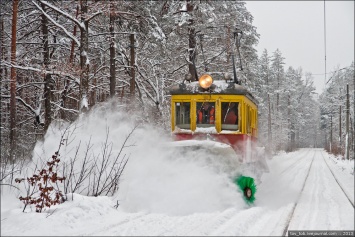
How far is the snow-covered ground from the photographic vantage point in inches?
241

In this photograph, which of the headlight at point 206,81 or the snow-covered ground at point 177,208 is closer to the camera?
the snow-covered ground at point 177,208

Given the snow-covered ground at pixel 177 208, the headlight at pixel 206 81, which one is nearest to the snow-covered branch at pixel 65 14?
the snow-covered ground at pixel 177 208

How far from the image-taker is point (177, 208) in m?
7.52

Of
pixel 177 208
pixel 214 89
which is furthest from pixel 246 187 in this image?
pixel 214 89

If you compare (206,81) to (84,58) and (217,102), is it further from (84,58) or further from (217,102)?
(84,58)

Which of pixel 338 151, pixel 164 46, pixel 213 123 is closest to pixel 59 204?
pixel 213 123

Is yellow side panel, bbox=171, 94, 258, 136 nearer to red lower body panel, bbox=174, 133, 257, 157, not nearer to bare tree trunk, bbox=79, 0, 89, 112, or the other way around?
red lower body panel, bbox=174, 133, 257, 157

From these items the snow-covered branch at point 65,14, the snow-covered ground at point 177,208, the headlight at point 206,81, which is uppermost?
the snow-covered branch at point 65,14

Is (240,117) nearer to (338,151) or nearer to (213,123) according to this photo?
(213,123)

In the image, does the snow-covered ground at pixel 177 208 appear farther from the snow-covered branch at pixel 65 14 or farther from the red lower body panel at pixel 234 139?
the snow-covered branch at pixel 65 14

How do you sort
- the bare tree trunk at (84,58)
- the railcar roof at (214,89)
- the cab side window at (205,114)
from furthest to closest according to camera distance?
the bare tree trunk at (84,58), the cab side window at (205,114), the railcar roof at (214,89)

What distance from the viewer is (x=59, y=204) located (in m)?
7.32

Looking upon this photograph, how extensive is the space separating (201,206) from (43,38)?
45.0ft

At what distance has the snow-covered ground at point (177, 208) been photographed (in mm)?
6121
